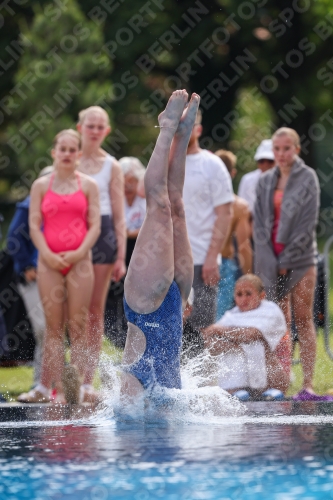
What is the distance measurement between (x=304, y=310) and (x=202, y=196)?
113 cm

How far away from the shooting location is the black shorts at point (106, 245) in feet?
24.0

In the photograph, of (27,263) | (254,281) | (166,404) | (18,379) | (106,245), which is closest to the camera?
(166,404)

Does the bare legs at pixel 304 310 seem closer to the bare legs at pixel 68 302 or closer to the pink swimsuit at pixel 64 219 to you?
the bare legs at pixel 68 302

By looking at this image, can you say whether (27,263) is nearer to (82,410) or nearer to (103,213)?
(103,213)

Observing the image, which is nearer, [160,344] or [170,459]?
[170,459]

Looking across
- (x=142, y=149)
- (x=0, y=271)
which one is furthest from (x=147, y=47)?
(x=0, y=271)

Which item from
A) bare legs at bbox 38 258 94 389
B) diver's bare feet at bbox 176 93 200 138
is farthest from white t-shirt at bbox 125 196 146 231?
diver's bare feet at bbox 176 93 200 138

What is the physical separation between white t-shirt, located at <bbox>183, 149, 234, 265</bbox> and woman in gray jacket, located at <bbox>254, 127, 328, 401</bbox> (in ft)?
1.16

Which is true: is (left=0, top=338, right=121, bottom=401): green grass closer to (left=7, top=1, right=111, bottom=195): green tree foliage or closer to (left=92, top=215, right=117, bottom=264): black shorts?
(left=92, top=215, right=117, bottom=264): black shorts

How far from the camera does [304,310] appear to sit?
7.11m

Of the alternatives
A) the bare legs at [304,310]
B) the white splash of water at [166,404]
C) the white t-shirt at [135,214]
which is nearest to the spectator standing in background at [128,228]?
the white t-shirt at [135,214]

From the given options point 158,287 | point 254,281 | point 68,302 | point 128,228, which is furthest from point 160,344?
point 128,228

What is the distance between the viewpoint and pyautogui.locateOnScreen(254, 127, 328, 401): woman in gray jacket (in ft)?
23.5

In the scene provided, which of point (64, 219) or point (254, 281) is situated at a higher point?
point (64, 219)
